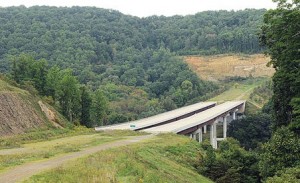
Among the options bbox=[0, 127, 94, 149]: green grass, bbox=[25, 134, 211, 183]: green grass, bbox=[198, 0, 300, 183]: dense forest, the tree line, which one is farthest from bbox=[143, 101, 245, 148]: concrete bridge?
bbox=[198, 0, 300, 183]: dense forest

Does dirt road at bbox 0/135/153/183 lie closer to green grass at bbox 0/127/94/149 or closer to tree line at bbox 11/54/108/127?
green grass at bbox 0/127/94/149

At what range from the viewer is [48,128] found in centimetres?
5112

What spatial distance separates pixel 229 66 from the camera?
169500 mm

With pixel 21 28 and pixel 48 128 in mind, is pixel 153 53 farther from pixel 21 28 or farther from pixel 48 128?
pixel 48 128

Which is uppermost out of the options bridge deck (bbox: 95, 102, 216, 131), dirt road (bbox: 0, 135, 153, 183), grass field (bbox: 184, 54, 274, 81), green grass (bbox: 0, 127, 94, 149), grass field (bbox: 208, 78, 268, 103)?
dirt road (bbox: 0, 135, 153, 183)

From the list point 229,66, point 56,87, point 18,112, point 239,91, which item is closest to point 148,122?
point 56,87

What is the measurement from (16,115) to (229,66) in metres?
129

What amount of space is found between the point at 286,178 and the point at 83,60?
135 m

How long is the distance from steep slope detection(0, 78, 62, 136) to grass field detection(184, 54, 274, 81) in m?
115

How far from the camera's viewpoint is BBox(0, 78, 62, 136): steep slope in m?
46.4

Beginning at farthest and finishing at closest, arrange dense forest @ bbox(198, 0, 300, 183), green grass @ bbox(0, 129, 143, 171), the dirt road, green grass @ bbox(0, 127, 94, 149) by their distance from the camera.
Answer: green grass @ bbox(0, 127, 94, 149)
dense forest @ bbox(198, 0, 300, 183)
green grass @ bbox(0, 129, 143, 171)
the dirt road

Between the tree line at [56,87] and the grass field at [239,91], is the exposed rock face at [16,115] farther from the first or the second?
the grass field at [239,91]

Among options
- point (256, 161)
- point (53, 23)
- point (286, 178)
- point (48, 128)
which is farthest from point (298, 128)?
point (53, 23)

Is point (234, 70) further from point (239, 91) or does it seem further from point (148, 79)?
point (148, 79)
